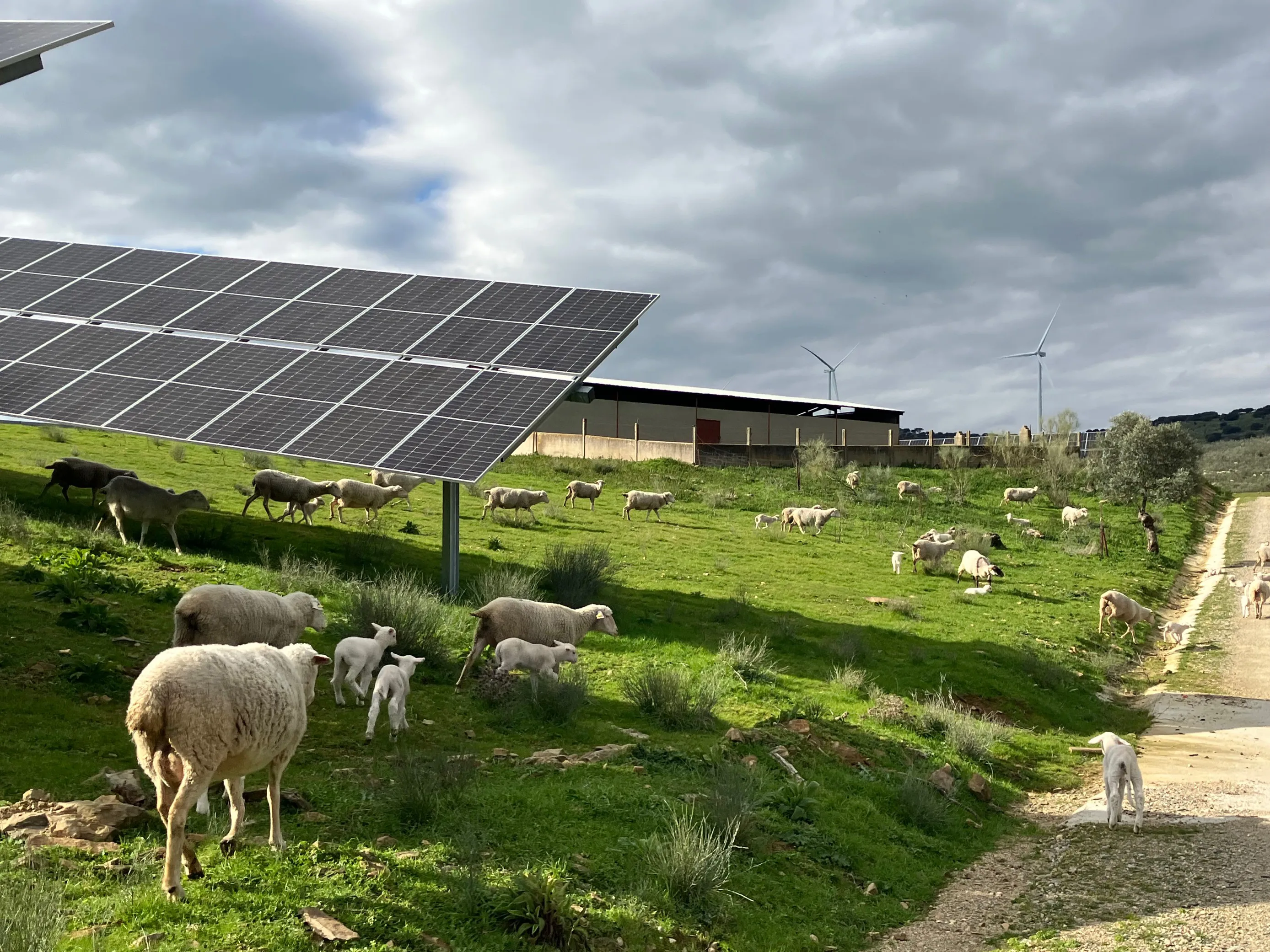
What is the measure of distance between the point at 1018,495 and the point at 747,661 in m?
36.8

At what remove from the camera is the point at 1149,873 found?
451 inches

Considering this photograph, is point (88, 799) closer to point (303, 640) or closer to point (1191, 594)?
point (303, 640)

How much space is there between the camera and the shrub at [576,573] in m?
20.7

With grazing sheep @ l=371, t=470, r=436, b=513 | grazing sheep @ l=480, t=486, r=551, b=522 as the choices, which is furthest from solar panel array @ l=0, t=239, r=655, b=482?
grazing sheep @ l=480, t=486, r=551, b=522

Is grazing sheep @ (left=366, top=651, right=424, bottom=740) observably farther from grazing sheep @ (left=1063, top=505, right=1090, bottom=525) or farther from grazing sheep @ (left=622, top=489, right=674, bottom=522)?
grazing sheep @ (left=1063, top=505, right=1090, bottom=525)

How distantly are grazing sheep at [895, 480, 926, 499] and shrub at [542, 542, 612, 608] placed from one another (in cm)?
2728

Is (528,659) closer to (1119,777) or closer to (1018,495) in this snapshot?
(1119,777)

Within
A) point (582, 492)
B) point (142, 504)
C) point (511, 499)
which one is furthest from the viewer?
point (582, 492)

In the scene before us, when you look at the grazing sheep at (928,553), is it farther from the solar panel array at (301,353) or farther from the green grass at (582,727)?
the solar panel array at (301,353)

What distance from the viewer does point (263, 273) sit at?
85.8 feet

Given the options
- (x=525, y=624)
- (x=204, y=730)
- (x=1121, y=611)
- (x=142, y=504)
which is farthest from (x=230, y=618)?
(x=1121, y=611)

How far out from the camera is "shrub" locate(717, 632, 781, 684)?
17406 millimetres

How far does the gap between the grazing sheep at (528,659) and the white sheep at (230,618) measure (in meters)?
3.01

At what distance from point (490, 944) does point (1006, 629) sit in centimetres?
2051
